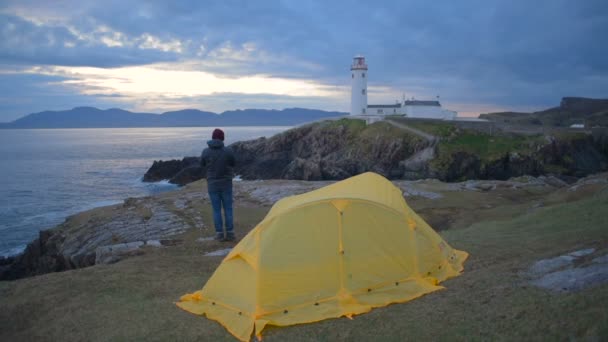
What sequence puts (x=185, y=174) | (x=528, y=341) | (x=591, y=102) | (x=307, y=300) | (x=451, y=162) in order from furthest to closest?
1. (x=591, y=102)
2. (x=185, y=174)
3. (x=451, y=162)
4. (x=307, y=300)
5. (x=528, y=341)

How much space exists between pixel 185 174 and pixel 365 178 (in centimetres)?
4236

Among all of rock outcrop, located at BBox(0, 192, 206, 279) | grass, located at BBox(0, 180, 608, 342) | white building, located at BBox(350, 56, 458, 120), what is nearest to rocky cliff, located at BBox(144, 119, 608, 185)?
white building, located at BBox(350, 56, 458, 120)

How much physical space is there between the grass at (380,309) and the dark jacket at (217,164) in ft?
6.58

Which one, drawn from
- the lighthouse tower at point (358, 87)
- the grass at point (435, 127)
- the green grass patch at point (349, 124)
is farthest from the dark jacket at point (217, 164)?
the lighthouse tower at point (358, 87)

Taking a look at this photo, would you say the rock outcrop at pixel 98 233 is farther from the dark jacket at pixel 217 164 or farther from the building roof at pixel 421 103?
the building roof at pixel 421 103

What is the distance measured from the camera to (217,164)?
12.6 m

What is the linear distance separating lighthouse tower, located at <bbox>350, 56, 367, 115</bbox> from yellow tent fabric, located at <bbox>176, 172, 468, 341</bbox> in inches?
2369

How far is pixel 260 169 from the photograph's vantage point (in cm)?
5275

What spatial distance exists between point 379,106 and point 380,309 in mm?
64106

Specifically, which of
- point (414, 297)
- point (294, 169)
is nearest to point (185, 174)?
point (294, 169)

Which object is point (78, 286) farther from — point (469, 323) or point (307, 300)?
point (469, 323)

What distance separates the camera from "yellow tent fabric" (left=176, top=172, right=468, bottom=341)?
A: 7.16m

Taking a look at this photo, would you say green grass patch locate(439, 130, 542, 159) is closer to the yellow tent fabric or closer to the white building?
the white building

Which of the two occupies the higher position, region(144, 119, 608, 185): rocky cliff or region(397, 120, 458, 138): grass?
region(397, 120, 458, 138): grass
